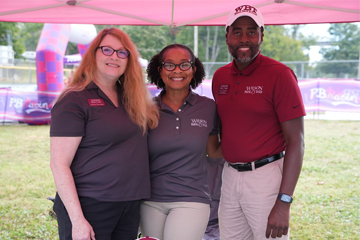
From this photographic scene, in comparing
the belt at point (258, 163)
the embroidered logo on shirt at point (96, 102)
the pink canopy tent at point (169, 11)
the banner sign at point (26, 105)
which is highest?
the pink canopy tent at point (169, 11)

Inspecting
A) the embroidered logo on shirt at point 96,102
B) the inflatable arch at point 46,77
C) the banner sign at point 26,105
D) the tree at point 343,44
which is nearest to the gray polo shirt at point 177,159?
the embroidered logo on shirt at point 96,102

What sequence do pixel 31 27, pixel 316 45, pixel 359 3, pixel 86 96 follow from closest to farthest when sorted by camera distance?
pixel 86 96 < pixel 359 3 < pixel 316 45 < pixel 31 27

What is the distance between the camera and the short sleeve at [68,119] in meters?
2.20

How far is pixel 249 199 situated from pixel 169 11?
Result: 2.91m

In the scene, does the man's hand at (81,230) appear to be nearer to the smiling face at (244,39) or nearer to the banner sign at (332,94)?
the smiling face at (244,39)

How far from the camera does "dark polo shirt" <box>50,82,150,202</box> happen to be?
2.23 m

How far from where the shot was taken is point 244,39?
8.98 feet

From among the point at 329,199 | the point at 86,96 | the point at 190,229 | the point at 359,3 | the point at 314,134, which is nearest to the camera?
the point at 86,96

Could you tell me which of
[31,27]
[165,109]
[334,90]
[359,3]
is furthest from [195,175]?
[31,27]

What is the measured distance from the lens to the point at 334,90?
635 inches

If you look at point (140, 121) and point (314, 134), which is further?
point (314, 134)

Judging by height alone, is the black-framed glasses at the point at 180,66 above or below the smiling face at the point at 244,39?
below

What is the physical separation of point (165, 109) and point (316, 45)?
4743cm

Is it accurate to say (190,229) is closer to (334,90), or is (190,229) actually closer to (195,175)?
(195,175)
